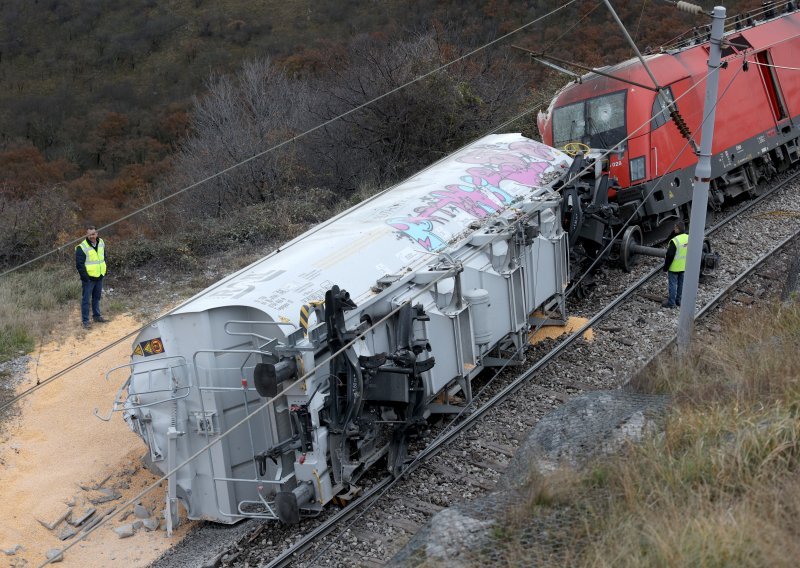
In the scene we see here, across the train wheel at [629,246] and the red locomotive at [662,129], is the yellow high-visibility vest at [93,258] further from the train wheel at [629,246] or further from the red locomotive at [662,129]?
the train wheel at [629,246]

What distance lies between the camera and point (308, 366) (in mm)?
8328

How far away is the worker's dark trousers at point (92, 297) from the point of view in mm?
14195

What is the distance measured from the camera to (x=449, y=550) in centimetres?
666

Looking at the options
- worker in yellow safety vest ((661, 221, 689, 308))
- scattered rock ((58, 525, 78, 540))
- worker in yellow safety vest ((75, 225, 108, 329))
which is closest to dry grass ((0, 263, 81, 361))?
worker in yellow safety vest ((75, 225, 108, 329))

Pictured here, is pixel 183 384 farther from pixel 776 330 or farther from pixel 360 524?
pixel 776 330

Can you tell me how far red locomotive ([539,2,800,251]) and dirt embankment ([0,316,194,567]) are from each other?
782 centimetres

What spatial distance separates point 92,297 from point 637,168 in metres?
9.94

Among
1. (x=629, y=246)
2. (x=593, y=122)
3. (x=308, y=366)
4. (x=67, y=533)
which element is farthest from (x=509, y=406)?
(x=593, y=122)

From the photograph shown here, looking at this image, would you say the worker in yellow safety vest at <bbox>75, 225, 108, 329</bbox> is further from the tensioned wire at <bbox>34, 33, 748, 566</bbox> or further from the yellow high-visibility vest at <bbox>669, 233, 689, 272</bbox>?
the yellow high-visibility vest at <bbox>669, 233, 689, 272</bbox>

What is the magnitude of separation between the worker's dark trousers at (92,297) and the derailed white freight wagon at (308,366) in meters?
5.01

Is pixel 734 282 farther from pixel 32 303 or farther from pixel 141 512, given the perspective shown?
pixel 32 303

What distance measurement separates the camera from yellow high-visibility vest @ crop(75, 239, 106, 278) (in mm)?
13734

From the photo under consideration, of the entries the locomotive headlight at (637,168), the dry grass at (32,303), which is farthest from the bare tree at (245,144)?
the locomotive headlight at (637,168)

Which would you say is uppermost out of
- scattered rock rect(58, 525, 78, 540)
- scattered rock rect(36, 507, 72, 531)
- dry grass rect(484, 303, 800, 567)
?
dry grass rect(484, 303, 800, 567)
